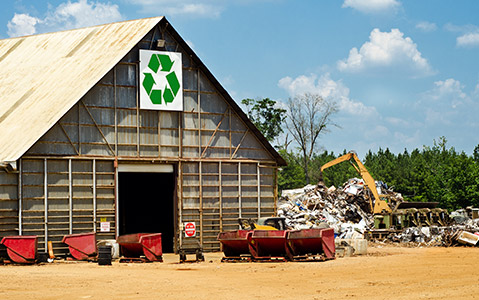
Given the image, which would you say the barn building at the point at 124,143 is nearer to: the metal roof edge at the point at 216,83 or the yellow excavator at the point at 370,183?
the metal roof edge at the point at 216,83

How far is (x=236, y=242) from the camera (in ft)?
105

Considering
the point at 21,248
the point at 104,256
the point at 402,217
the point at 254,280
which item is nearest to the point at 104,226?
the point at 104,256

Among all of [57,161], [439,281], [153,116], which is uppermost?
[153,116]

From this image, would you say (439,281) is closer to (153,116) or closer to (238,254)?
(238,254)

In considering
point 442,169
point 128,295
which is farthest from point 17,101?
point 442,169

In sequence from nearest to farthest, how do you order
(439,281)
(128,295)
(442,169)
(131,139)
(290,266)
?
(128,295) < (439,281) < (290,266) < (131,139) < (442,169)

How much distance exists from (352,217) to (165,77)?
840 inches

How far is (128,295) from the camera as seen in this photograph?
65.5 feet

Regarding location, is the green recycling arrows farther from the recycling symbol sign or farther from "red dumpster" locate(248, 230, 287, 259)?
"red dumpster" locate(248, 230, 287, 259)

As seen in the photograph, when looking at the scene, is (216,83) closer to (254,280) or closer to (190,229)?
(190,229)

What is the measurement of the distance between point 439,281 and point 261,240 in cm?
997

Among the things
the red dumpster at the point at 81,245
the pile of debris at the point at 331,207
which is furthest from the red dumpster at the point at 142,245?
the pile of debris at the point at 331,207

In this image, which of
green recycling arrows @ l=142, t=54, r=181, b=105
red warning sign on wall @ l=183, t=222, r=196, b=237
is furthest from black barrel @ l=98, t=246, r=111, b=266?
green recycling arrows @ l=142, t=54, r=181, b=105

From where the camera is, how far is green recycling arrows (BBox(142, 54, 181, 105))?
1539 inches
